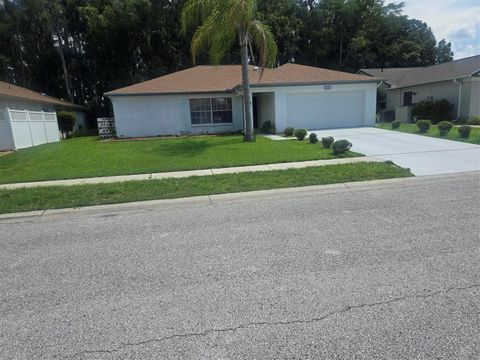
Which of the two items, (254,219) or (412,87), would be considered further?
(412,87)

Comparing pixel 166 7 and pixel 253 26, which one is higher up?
pixel 166 7

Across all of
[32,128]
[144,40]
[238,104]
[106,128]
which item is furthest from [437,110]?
[144,40]

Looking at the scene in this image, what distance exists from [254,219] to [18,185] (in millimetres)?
6551

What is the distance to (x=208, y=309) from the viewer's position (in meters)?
3.00

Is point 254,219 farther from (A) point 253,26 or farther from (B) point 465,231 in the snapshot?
(A) point 253,26

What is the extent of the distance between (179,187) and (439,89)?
74.6 ft

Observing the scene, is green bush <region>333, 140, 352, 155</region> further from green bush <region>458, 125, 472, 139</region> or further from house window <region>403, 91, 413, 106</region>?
house window <region>403, 91, 413, 106</region>

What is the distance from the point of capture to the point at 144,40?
34250 millimetres

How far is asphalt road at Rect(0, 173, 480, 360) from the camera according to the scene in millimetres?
2545

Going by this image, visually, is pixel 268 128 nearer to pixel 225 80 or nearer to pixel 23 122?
pixel 225 80

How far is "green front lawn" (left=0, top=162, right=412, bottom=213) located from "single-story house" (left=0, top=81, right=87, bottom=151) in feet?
36.2

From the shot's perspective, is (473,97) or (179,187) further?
(473,97)

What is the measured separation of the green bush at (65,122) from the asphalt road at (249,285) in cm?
2164

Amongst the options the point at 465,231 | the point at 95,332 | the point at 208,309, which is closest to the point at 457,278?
the point at 465,231
